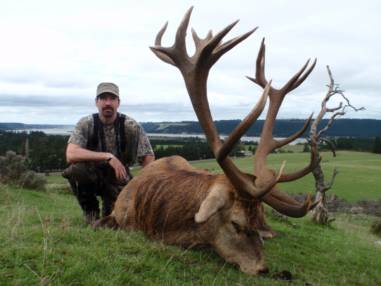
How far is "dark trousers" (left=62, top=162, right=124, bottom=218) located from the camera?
763cm

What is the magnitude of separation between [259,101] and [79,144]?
11.3 ft

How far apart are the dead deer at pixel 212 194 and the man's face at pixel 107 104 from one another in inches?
46.6

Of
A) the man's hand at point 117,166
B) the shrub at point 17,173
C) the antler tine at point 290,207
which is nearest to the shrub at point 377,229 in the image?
the shrub at point 17,173

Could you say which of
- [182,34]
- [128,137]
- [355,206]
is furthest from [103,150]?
[355,206]

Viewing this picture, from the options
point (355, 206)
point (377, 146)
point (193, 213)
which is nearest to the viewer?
point (193, 213)

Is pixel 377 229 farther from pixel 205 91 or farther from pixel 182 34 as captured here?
pixel 182 34

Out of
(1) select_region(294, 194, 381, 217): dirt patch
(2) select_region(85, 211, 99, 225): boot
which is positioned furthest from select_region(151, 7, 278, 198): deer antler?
(1) select_region(294, 194, 381, 217): dirt patch

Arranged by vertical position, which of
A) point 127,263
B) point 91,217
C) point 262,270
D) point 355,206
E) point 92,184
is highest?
point 92,184

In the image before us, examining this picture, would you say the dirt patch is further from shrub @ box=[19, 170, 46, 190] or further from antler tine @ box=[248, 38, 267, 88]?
antler tine @ box=[248, 38, 267, 88]

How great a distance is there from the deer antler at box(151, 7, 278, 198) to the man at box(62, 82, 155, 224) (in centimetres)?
169

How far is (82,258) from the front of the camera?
178 inches

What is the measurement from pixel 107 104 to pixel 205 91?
2169mm

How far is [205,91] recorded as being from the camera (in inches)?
238

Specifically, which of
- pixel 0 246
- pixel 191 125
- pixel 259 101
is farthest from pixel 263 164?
pixel 191 125
